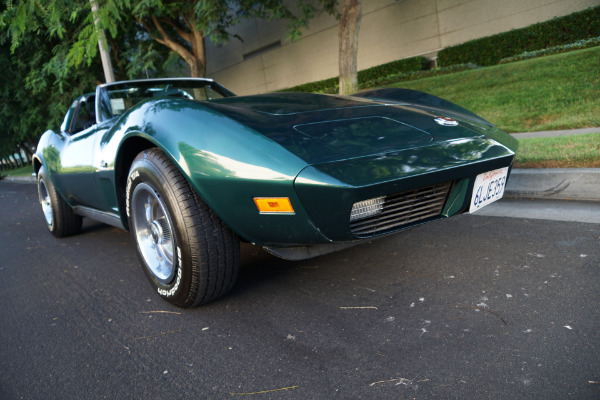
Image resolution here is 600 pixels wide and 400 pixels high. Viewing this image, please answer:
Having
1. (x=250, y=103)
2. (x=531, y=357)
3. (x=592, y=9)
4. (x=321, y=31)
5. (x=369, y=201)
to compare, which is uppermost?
(x=321, y=31)

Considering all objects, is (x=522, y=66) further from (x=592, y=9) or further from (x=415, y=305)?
(x=415, y=305)

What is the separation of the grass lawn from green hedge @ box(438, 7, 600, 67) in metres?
2.66

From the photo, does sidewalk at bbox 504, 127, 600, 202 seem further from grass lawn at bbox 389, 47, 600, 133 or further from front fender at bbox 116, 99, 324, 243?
grass lawn at bbox 389, 47, 600, 133

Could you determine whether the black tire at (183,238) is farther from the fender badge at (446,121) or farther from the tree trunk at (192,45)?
the tree trunk at (192,45)

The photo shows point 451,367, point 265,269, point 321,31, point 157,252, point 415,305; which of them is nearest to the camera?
point 451,367

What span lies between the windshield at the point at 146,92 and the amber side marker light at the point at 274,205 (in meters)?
1.69

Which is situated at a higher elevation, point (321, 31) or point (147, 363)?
point (321, 31)

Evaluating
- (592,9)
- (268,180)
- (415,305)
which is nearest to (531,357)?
(415,305)

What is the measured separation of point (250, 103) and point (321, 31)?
1566cm

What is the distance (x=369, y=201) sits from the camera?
1953 millimetres

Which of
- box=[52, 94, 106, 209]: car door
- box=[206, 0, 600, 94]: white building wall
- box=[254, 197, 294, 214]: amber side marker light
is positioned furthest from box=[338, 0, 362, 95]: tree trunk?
box=[254, 197, 294, 214]: amber side marker light

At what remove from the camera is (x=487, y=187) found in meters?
2.30

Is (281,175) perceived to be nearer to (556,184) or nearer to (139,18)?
(556,184)

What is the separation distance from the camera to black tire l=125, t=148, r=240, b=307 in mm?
2129
